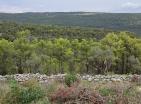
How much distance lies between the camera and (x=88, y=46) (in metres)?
68.6

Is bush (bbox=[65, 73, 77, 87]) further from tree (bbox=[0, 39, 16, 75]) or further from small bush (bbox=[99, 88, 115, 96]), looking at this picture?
tree (bbox=[0, 39, 16, 75])

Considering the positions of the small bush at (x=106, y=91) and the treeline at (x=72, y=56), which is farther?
the treeline at (x=72, y=56)

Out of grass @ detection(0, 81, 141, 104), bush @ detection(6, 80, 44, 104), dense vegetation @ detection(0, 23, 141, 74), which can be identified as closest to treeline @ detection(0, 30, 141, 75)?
dense vegetation @ detection(0, 23, 141, 74)

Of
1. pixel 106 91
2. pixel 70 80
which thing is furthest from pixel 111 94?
pixel 70 80

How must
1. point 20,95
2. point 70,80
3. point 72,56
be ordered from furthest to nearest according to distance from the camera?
point 72,56 < point 70,80 < point 20,95

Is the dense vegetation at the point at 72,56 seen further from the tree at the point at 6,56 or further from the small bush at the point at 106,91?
the small bush at the point at 106,91

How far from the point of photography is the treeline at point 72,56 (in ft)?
209

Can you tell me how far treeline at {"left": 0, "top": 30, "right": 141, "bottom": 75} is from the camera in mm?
63828

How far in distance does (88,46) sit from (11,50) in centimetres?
1351

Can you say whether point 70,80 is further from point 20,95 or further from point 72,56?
point 72,56

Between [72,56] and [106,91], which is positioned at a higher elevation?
[106,91]

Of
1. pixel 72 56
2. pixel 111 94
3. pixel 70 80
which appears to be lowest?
pixel 72 56

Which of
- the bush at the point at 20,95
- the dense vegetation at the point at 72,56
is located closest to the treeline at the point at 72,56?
the dense vegetation at the point at 72,56

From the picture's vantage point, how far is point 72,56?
6750cm
